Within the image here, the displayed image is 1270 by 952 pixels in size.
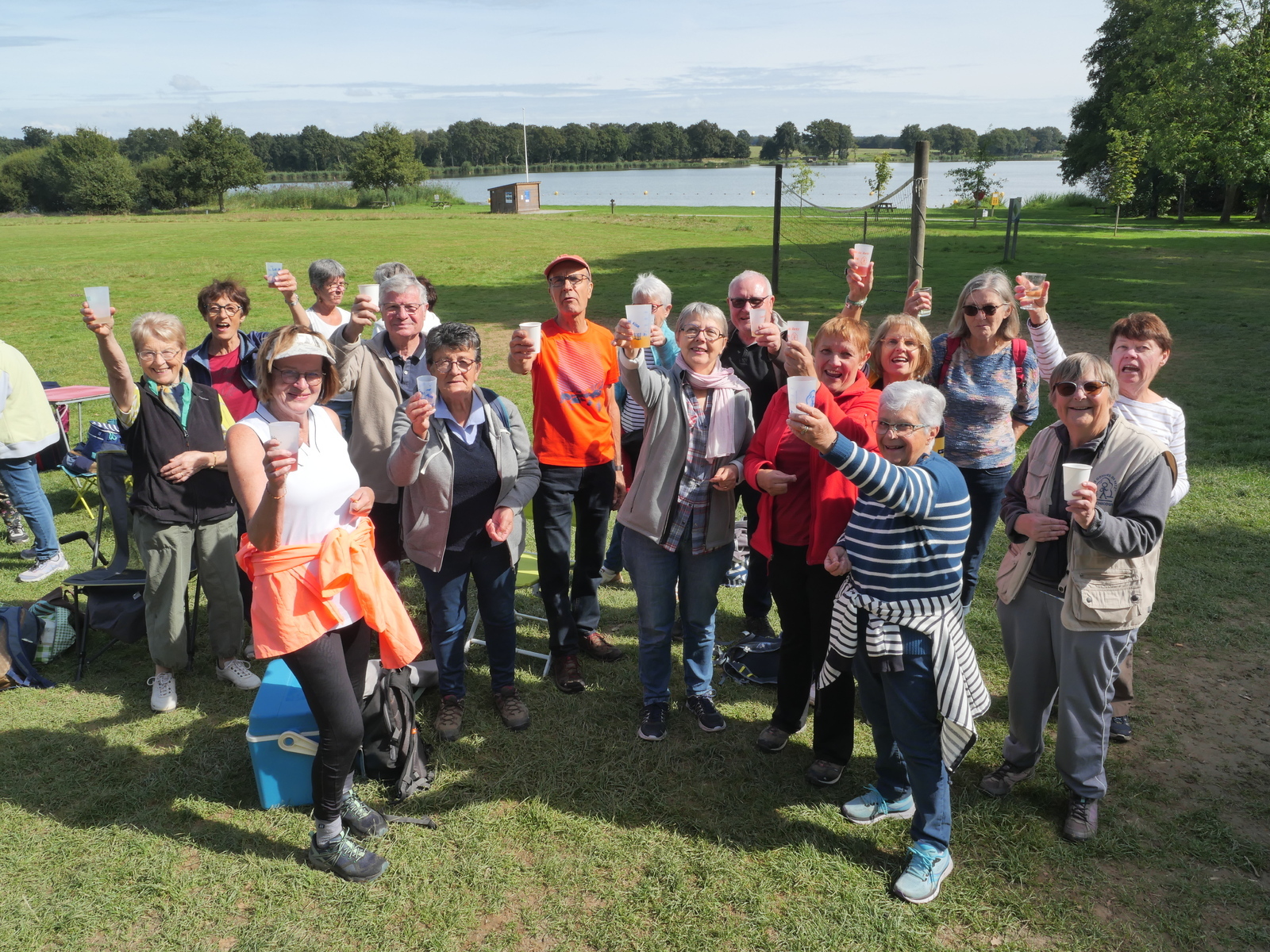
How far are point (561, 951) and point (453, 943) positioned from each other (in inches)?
15.7

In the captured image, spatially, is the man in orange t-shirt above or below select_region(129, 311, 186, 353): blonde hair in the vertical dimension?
below

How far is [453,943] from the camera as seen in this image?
10.0 feet

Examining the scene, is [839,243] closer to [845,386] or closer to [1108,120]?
[1108,120]

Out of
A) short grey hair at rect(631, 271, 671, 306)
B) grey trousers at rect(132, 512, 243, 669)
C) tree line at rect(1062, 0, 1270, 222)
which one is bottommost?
grey trousers at rect(132, 512, 243, 669)

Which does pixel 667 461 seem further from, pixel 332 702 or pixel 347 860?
pixel 347 860

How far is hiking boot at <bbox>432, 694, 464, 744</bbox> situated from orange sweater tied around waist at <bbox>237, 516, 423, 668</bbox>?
1199mm

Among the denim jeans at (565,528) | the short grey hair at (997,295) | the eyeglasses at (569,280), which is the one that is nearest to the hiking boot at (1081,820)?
the short grey hair at (997,295)

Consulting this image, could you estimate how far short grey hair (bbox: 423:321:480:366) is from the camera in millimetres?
3734

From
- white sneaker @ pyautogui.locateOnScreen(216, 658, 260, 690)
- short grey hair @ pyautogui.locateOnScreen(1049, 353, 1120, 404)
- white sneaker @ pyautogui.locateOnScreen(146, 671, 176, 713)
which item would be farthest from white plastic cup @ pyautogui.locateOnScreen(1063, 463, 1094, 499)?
white sneaker @ pyautogui.locateOnScreen(146, 671, 176, 713)

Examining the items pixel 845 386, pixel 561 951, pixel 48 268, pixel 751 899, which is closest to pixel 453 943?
pixel 561 951

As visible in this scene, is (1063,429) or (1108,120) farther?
(1108,120)

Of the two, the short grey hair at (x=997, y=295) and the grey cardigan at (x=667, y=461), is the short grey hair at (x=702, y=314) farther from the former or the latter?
the short grey hair at (x=997, y=295)

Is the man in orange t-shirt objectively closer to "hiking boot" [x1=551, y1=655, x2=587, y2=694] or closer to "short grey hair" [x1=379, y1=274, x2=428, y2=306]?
"hiking boot" [x1=551, y1=655, x2=587, y2=694]

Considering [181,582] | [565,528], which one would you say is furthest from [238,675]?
[565,528]
